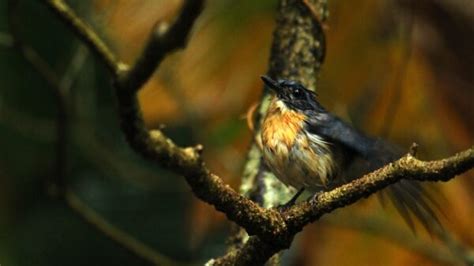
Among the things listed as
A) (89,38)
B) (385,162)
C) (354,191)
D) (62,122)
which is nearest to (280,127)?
(385,162)

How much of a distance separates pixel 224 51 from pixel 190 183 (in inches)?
61.9

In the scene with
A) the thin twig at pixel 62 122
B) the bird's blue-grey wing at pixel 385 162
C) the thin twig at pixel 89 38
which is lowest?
the thin twig at pixel 62 122

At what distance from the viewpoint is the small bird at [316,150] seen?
3045 millimetres

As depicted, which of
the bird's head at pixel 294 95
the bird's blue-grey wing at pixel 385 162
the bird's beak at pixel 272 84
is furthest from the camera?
the bird's head at pixel 294 95

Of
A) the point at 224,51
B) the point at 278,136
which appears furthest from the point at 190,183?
the point at 224,51

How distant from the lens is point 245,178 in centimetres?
346

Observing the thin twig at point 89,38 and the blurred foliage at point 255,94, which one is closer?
the thin twig at point 89,38

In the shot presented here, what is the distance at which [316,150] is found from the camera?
11.0 feet

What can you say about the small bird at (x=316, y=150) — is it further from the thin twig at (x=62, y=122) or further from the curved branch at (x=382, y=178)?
the thin twig at (x=62, y=122)

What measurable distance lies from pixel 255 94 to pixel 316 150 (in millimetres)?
694

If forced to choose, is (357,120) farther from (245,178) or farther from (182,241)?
(182,241)

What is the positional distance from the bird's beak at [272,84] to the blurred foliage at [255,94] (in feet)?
1.11

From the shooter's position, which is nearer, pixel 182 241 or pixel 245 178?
pixel 245 178

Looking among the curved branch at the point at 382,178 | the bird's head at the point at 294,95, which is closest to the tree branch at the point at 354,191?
the curved branch at the point at 382,178
